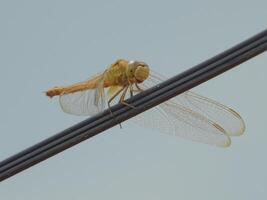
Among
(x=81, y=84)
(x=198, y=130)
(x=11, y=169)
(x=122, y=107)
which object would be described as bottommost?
(x=11, y=169)

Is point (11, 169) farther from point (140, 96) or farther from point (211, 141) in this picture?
point (211, 141)

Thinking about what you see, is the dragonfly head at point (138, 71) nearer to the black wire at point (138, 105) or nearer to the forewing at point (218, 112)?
the forewing at point (218, 112)

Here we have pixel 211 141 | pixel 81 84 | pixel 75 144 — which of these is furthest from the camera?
pixel 81 84

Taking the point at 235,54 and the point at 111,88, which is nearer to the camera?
the point at 235,54

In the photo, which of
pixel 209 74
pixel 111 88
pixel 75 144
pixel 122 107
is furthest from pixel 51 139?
pixel 111 88

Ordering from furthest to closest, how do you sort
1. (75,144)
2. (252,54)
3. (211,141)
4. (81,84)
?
(81,84) → (211,141) → (75,144) → (252,54)

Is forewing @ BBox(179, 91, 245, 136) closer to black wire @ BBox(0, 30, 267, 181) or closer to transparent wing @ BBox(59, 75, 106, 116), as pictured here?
transparent wing @ BBox(59, 75, 106, 116)
